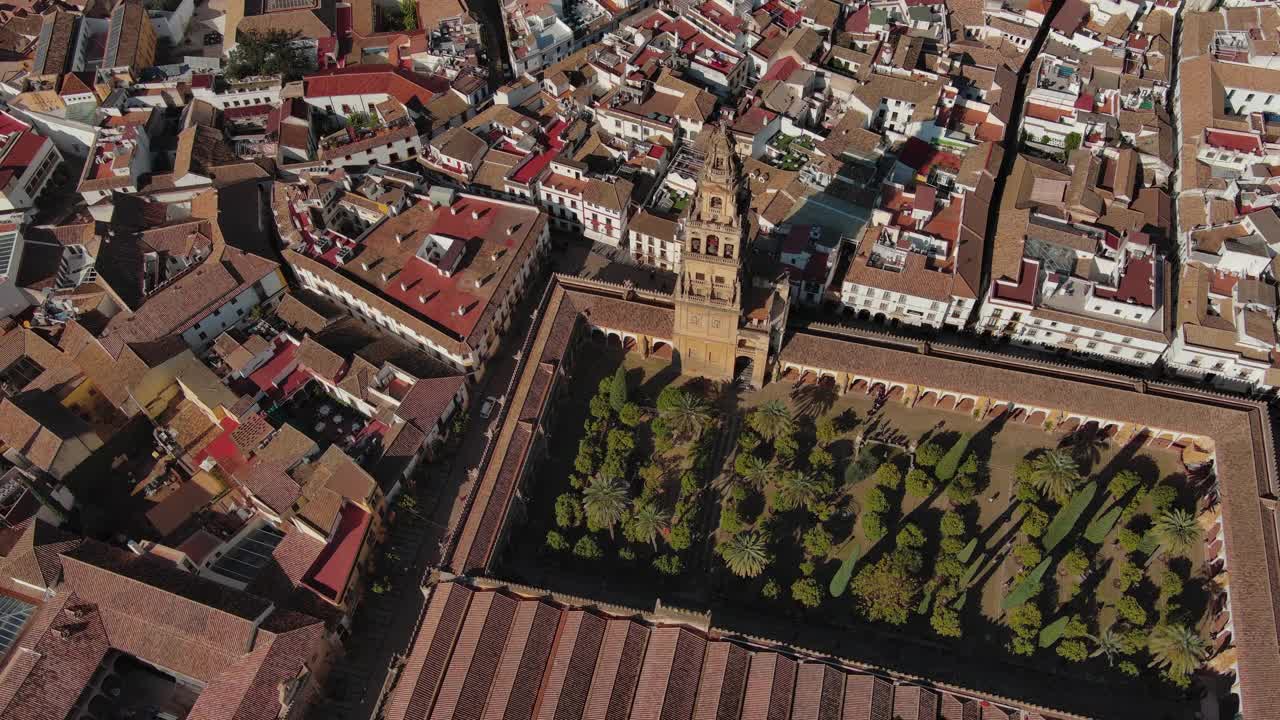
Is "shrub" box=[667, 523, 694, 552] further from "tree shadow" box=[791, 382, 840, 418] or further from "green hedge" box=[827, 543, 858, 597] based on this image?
"tree shadow" box=[791, 382, 840, 418]

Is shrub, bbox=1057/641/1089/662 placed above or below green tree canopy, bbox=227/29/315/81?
below

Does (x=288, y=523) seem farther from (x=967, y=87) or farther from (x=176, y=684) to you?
(x=967, y=87)

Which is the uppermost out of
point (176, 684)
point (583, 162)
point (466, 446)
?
point (583, 162)

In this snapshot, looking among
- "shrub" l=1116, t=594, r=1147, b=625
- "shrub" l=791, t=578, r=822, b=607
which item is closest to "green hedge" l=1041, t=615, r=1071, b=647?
"shrub" l=1116, t=594, r=1147, b=625

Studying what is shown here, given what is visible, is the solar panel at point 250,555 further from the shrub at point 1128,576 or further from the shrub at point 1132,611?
the shrub at point 1128,576

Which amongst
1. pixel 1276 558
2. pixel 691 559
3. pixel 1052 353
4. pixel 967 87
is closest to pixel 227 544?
pixel 691 559
